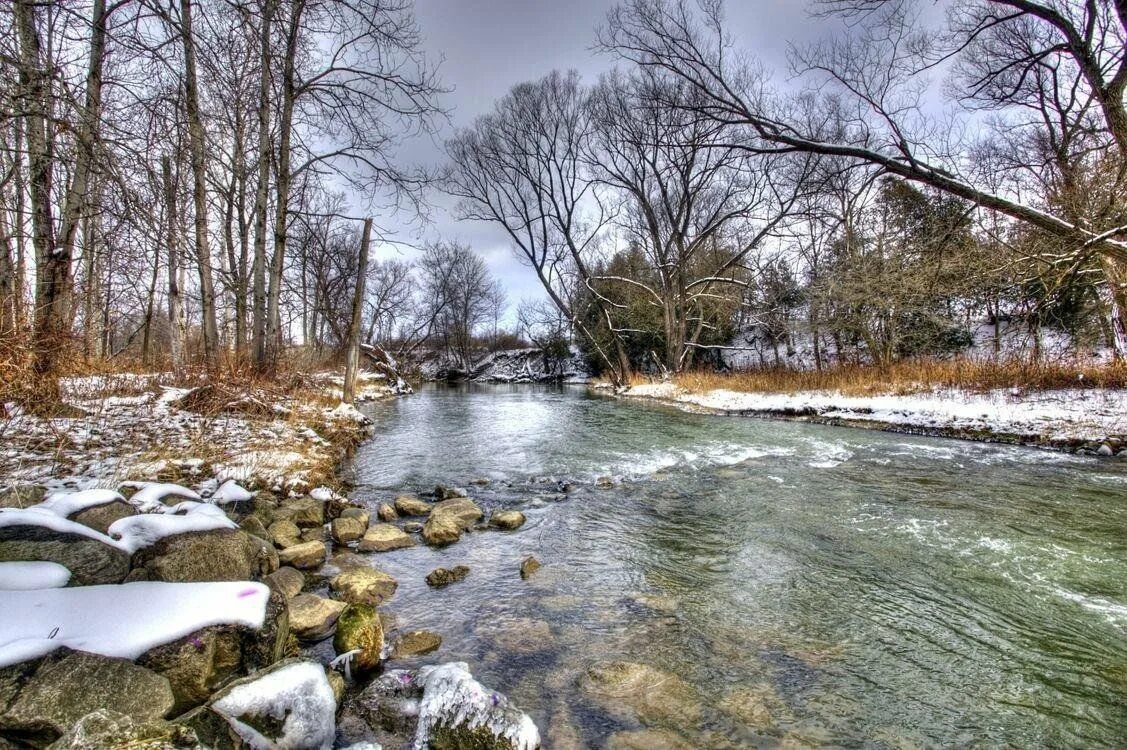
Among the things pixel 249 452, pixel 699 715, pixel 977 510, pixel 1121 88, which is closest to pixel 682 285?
pixel 1121 88

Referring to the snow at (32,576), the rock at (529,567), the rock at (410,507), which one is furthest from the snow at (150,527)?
the rock at (410,507)

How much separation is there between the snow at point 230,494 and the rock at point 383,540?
1.12 meters

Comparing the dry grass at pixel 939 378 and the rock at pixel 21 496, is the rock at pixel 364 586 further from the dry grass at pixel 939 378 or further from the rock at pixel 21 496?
the dry grass at pixel 939 378

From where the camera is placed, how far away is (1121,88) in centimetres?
781

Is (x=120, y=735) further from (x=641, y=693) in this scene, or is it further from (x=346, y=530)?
(x=346, y=530)

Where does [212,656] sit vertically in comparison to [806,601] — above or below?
above

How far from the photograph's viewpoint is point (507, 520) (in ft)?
17.3

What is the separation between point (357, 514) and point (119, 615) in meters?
2.86

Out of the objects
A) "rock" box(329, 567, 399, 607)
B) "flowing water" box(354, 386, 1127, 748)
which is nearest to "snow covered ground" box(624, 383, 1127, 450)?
"flowing water" box(354, 386, 1127, 748)

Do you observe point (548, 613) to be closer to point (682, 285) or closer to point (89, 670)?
point (89, 670)

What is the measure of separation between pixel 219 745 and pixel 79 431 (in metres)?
5.20

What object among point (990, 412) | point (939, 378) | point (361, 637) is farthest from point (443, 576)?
point (939, 378)

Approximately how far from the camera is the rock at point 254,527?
4.14 m

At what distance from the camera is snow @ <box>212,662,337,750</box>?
198 centimetres
